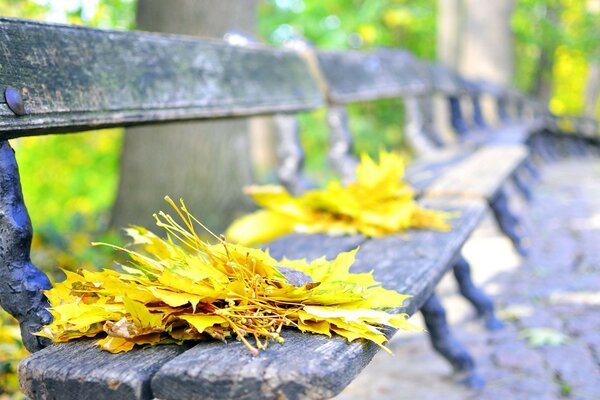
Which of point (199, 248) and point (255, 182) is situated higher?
point (199, 248)

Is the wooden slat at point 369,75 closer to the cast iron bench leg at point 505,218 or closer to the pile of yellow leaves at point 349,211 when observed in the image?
the cast iron bench leg at point 505,218

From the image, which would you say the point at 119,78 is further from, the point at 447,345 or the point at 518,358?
the point at 518,358

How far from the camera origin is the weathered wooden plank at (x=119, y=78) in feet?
5.34

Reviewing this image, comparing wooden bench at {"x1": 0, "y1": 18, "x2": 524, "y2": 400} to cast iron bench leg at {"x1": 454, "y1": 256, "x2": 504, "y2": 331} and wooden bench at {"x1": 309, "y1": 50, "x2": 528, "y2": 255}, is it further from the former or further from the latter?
wooden bench at {"x1": 309, "y1": 50, "x2": 528, "y2": 255}

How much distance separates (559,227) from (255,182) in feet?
7.24

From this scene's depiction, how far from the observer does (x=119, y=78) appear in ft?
6.45

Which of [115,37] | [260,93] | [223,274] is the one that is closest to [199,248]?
[223,274]

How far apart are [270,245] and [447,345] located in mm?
763

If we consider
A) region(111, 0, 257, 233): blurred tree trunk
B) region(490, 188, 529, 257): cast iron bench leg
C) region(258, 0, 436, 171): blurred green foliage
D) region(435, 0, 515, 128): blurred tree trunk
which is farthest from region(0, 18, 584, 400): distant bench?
region(258, 0, 436, 171): blurred green foliage

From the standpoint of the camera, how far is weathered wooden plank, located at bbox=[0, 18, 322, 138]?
64.1 inches

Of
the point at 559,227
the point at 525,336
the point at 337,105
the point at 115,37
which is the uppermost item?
the point at 115,37

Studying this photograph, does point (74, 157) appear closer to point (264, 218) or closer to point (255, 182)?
point (255, 182)

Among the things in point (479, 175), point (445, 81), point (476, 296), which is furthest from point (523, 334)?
point (445, 81)

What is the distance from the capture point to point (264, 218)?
2.43 metres
